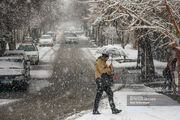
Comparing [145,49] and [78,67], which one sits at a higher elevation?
[145,49]

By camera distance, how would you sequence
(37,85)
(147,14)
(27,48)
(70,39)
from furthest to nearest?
(70,39) → (27,48) → (37,85) → (147,14)

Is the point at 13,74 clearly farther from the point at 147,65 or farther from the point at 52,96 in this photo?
the point at 147,65

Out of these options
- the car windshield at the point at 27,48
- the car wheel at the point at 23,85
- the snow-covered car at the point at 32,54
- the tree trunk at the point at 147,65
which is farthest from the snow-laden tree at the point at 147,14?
the car windshield at the point at 27,48

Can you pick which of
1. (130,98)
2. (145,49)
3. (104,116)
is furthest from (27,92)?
(145,49)

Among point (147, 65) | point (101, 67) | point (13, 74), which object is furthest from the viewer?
point (147, 65)

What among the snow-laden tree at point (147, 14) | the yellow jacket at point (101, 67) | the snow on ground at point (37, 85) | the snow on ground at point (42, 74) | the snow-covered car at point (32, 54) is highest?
the snow-laden tree at point (147, 14)

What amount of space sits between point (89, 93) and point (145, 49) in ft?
17.9

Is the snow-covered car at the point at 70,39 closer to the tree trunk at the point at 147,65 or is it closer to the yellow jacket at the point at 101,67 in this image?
the tree trunk at the point at 147,65

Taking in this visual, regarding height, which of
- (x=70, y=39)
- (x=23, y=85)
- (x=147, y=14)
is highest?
(x=147, y=14)

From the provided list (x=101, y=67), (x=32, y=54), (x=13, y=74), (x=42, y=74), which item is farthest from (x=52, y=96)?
(x=32, y=54)

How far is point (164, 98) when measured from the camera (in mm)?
11219

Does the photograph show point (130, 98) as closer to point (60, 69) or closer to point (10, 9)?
point (10, 9)

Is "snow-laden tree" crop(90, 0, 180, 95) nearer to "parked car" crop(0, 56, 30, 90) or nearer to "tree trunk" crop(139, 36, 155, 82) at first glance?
"tree trunk" crop(139, 36, 155, 82)

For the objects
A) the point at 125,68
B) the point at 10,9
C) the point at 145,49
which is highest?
the point at 10,9
